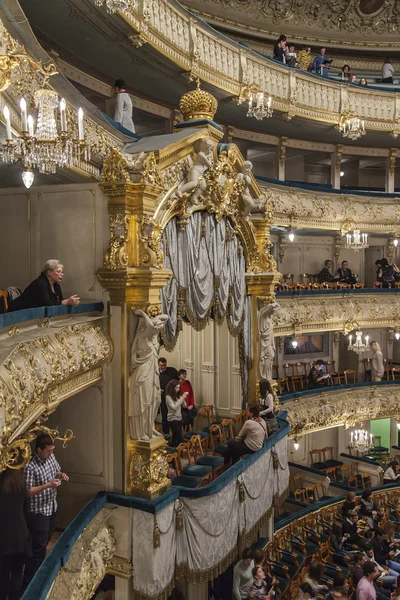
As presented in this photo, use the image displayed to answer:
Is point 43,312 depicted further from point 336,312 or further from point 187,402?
point 336,312

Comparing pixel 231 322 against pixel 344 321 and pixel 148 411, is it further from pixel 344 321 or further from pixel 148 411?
pixel 344 321

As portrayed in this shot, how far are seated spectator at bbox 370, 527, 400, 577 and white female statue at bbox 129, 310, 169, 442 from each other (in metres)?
6.55

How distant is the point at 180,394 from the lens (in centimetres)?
1077

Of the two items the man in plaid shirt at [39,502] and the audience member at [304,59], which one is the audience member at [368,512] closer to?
the man in plaid shirt at [39,502]

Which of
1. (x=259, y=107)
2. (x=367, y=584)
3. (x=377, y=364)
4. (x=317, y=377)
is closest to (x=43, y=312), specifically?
(x=367, y=584)

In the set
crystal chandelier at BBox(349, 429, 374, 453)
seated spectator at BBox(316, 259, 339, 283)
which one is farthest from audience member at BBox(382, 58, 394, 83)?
crystal chandelier at BBox(349, 429, 374, 453)

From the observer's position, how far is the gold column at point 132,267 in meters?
7.85

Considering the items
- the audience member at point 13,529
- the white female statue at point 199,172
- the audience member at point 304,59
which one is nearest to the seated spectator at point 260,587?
the audience member at point 13,529

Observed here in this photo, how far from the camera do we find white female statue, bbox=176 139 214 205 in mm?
9375

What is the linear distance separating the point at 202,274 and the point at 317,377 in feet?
33.7

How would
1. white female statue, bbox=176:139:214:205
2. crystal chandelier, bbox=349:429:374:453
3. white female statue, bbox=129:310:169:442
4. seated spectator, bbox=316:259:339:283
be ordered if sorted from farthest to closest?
seated spectator, bbox=316:259:339:283 < crystal chandelier, bbox=349:429:374:453 < white female statue, bbox=176:139:214:205 < white female statue, bbox=129:310:169:442

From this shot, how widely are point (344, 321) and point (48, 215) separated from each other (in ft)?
44.4

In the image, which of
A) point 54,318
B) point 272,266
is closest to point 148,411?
point 54,318

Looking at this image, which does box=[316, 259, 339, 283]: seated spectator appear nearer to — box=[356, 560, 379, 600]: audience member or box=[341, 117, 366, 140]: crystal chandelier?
box=[341, 117, 366, 140]: crystal chandelier
